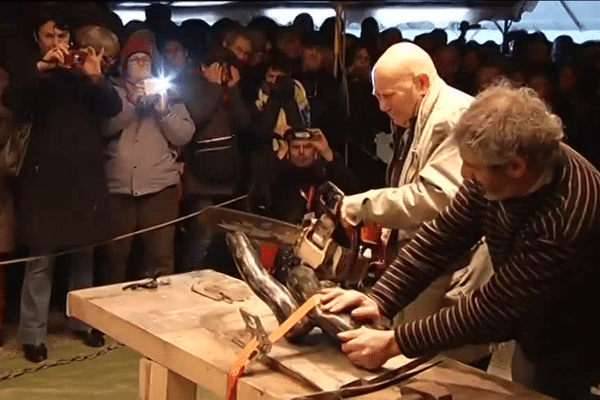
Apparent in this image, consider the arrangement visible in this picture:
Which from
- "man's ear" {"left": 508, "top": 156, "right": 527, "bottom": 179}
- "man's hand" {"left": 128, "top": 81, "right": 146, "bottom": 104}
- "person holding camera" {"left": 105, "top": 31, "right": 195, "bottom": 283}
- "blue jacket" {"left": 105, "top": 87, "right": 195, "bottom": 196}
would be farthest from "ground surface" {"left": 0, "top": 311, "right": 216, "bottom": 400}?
"man's ear" {"left": 508, "top": 156, "right": 527, "bottom": 179}

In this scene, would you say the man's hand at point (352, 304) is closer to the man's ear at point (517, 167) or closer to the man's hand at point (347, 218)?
the man's hand at point (347, 218)

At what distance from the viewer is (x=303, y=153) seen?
2.71 metres

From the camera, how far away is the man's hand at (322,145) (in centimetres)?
272

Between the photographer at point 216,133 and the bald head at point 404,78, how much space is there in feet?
3.60

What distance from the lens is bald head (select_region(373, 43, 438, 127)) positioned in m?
1.70

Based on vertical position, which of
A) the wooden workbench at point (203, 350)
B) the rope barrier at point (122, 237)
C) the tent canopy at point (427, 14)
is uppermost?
the tent canopy at point (427, 14)

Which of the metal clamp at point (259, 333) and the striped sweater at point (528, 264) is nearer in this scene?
the striped sweater at point (528, 264)

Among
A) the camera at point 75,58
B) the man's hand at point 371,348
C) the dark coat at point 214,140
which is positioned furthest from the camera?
the dark coat at point 214,140

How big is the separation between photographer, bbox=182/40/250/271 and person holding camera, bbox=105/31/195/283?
4 centimetres

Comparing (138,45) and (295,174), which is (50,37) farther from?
(295,174)

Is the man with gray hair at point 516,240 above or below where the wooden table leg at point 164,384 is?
above

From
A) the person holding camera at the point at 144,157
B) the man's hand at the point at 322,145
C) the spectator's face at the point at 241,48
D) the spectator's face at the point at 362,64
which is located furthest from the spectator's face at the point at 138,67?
the spectator's face at the point at 362,64

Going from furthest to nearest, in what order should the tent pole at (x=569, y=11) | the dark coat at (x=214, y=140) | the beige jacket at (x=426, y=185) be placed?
the tent pole at (x=569, y=11) < the dark coat at (x=214, y=140) < the beige jacket at (x=426, y=185)

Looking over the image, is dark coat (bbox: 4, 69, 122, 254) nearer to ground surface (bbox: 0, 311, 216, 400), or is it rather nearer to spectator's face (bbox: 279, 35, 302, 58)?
ground surface (bbox: 0, 311, 216, 400)
